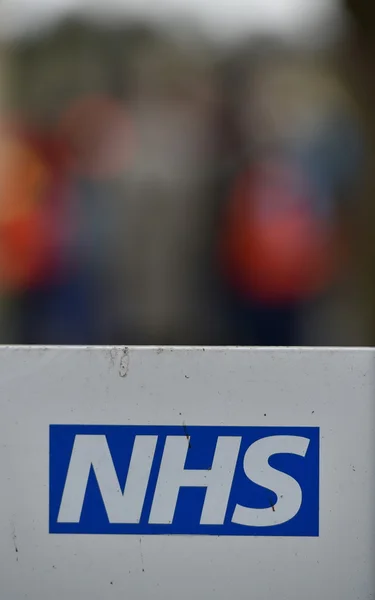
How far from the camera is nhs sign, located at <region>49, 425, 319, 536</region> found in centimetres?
170

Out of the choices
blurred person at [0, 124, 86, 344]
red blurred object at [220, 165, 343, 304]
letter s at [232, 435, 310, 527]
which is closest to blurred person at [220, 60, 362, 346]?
red blurred object at [220, 165, 343, 304]

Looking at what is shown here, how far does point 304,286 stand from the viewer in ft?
5.74

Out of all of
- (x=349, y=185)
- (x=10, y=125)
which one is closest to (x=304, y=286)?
(x=349, y=185)

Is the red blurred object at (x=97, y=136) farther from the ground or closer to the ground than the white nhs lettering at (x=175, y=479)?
farther from the ground

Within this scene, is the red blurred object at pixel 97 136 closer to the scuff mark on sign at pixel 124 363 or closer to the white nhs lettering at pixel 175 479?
the scuff mark on sign at pixel 124 363

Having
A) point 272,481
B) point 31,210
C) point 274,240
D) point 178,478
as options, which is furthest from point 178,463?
point 31,210

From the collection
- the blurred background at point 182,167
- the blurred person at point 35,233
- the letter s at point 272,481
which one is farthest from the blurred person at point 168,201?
the letter s at point 272,481

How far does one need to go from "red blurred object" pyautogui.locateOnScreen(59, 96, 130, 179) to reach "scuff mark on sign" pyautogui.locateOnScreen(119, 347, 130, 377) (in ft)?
1.21

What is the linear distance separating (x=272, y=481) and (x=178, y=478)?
193 millimetres

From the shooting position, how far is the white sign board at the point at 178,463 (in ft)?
5.58

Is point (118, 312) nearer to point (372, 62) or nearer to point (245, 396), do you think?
point (245, 396)

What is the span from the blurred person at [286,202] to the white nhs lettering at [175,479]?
23 centimetres

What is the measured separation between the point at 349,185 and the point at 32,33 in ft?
2.41

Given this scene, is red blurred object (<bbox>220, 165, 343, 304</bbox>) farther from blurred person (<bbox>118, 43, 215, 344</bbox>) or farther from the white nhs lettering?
the white nhs lettering
